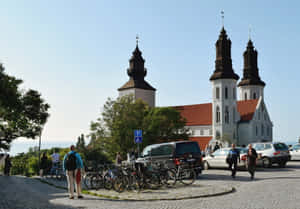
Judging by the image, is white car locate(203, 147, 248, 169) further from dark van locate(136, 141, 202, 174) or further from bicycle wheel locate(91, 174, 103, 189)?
bicycle wheel locate(91, 174, 103, 189)

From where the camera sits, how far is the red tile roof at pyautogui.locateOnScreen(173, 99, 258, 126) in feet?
299

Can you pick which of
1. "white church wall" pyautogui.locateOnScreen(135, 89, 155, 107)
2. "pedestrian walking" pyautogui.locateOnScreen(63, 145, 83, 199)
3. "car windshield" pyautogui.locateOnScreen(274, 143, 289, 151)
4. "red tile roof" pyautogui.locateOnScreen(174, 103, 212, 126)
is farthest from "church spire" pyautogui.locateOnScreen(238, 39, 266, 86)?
"pedestrian walking" pyautogui.locateOnScreen(63, 145, 83, 199)

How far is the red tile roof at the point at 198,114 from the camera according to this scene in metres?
93.2

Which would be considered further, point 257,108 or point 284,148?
point 257,108

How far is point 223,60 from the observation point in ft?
276

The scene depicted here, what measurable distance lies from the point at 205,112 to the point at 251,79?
1496 centimetres

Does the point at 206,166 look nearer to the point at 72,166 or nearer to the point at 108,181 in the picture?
the point at 108,181

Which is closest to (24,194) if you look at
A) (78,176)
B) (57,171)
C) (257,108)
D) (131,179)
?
(78,176)

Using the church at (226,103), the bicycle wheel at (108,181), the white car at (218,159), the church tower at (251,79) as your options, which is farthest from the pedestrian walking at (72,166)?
the church tower at (251,79)

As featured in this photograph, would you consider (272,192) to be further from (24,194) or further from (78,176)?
(24,194)

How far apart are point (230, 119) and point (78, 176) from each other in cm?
7709

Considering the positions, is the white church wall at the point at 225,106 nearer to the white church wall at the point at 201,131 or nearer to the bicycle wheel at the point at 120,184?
the white church wall at the point at 201,131

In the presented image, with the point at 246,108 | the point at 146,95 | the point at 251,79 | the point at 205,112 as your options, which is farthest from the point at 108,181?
the point at 251,79

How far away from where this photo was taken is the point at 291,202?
36.3ft
